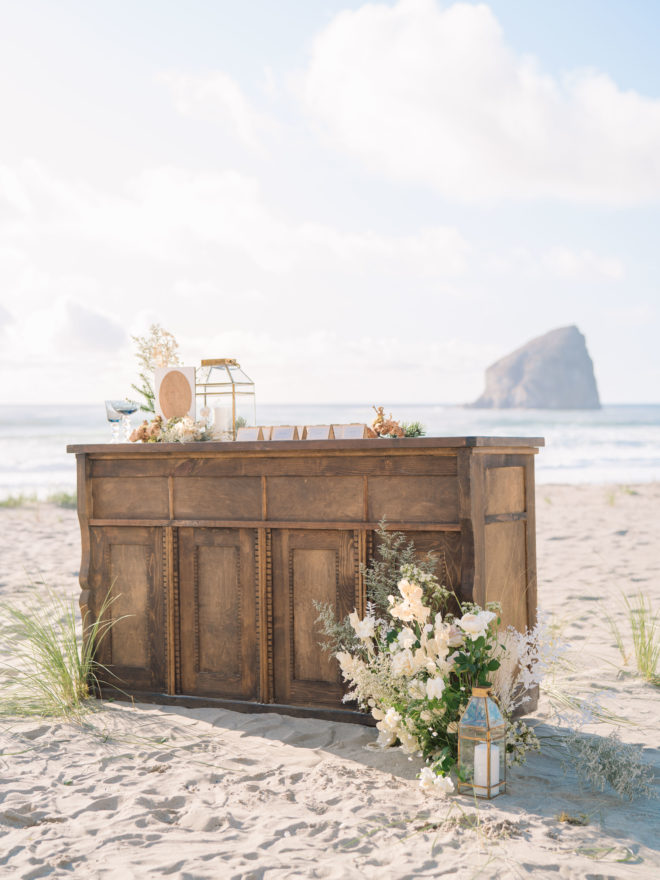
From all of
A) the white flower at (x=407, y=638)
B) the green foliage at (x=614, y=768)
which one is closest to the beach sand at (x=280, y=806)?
the green foliage at (x=614, y=768)

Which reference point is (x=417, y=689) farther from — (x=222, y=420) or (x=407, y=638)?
(x=222, y=420)

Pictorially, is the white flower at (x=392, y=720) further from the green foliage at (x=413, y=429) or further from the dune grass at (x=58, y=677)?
the dune grass at (x=58, y=677)

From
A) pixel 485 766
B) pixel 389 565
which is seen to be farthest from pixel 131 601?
pixel 485 766

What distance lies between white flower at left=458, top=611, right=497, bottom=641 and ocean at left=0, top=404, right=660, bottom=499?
47.6 ft

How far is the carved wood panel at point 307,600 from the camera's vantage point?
169 inches

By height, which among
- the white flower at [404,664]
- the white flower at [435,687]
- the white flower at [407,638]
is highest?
the white flower at [407,638]

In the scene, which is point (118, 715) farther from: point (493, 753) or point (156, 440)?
point (493, 753)

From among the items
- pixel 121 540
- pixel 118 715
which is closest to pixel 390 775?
pixel 118 715

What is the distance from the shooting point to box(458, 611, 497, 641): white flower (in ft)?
11.6

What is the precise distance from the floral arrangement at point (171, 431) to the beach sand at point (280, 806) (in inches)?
56.2

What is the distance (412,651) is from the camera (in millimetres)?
3791

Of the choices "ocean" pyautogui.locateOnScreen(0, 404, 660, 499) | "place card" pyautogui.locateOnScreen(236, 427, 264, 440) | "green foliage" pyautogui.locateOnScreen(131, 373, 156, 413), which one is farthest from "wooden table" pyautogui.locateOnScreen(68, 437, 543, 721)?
"ocean" pyautogui.locateOnScreen(0, 404, 660, 499)

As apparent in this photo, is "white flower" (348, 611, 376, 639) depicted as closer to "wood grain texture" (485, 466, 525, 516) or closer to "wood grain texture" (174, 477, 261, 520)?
"wood grain texture" (485, 466, 525, 516)

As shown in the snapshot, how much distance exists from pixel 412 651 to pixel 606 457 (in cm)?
2397
